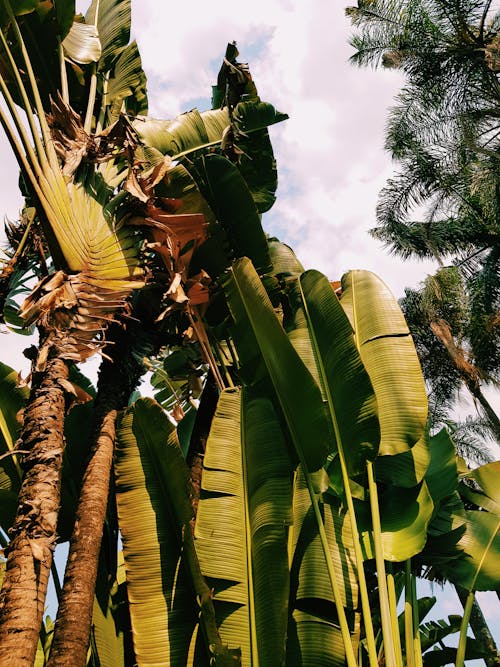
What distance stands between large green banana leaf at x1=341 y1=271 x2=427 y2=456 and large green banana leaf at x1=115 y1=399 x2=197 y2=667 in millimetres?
1347

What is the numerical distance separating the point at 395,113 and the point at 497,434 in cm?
741

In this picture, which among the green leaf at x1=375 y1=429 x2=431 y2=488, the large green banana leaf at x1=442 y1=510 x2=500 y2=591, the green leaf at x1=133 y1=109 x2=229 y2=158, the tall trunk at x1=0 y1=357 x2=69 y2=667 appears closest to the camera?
the tall trunk at x1=0 y1=357 x2=69 y2=667

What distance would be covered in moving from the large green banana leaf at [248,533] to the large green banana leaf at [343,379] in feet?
1.37

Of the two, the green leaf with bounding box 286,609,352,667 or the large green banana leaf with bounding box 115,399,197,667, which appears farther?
the green leaf with bounding box 286,609,352,667

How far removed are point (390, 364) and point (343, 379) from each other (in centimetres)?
49

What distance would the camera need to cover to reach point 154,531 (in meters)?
3.16

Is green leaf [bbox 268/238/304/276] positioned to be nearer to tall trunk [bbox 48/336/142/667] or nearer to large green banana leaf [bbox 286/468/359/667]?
tall trunk [bbox 48/336/142/667]

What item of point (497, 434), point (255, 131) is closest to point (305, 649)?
point (255, 131)

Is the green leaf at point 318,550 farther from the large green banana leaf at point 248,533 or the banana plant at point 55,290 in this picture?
the banana plant at point 55,290

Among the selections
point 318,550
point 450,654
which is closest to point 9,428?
point 318,550

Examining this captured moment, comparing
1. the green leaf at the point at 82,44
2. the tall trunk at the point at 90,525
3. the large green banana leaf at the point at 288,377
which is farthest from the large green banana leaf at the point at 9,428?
the green leaf at the point at 82,44

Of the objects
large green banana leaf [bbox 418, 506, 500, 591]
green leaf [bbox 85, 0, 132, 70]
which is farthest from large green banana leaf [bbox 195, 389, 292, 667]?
green leaf [bbox 85, 0, 132, 70]

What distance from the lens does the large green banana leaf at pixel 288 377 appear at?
10.9 feet

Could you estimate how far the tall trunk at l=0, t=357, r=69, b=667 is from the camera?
87.4 inches
